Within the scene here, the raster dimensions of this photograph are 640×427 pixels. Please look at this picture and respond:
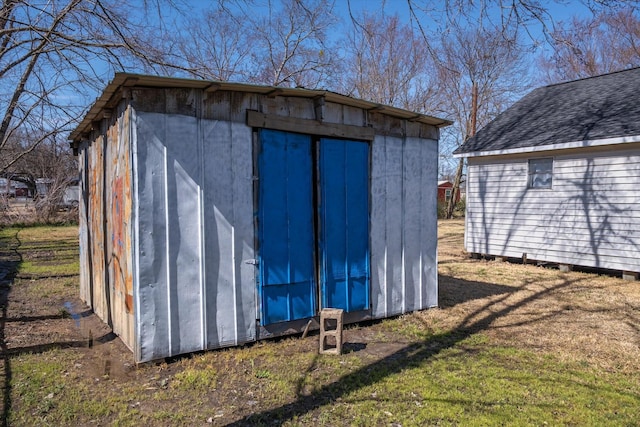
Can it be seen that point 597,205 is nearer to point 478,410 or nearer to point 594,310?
point 594,310

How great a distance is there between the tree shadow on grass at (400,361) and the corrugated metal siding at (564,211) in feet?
8.36

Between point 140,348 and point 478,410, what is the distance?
120 inches

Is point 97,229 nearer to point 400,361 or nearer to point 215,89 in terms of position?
point 215,89

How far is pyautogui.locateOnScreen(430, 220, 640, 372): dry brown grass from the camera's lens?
5.05 m

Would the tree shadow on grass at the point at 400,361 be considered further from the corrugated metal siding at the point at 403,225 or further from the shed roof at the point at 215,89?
the shed roof at the point at 215,89

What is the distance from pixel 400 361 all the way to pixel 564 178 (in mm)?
7672

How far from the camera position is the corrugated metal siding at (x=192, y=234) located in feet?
14.3

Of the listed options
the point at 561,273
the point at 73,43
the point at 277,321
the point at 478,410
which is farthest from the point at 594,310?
the point at 73,43

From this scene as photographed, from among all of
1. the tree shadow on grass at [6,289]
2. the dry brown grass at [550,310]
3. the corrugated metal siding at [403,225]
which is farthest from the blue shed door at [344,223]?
the tree shadow on grass at [6,289]

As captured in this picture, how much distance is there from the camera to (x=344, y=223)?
18.6ft

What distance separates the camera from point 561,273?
32.5 ft

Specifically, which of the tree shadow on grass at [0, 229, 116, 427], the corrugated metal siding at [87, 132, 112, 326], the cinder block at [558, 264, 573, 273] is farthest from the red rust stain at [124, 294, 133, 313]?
the cinder block at [558, 264, 573, 273]

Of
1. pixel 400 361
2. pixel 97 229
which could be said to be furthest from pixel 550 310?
pixel 97 229

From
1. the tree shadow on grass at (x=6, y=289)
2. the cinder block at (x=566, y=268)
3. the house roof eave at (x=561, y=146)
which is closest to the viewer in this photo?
the tree shadow on grass at (x=6, y=289)
